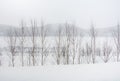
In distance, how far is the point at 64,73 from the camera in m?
2.59

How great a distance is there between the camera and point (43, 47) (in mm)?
2566

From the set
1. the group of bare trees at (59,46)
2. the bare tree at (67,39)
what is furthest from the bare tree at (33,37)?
the bare tree at (67,39)

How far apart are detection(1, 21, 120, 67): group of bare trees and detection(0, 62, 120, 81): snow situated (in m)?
0.07

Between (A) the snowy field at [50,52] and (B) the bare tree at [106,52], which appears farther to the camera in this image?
(B) the bare tree at [106,52]

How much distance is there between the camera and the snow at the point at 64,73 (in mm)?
2486

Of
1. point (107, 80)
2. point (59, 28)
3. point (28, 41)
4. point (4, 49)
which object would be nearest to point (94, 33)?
point (59, 28)

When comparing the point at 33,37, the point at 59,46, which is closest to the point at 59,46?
the point at 59,46

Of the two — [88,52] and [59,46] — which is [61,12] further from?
[88,52]

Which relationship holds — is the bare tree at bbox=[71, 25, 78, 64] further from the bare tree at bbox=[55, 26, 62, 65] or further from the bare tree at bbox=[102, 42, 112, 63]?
the bare tree at bbox=[102, 42, 112, 63]

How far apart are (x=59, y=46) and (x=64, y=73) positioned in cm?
39

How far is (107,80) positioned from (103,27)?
78 centimetres

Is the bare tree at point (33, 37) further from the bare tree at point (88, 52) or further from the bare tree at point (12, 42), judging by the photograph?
the bare tree at point (88, 52)

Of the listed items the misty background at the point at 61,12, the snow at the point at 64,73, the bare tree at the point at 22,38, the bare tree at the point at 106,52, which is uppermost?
the misty background at the point at 61,12

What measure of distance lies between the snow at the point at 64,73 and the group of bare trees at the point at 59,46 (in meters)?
0.07
